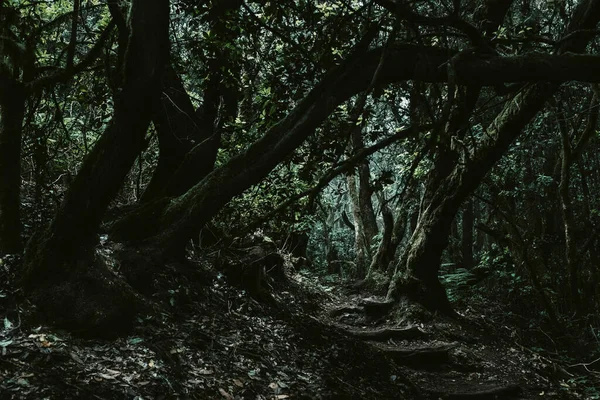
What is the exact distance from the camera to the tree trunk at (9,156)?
196 inches

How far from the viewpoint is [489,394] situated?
20.4 ft

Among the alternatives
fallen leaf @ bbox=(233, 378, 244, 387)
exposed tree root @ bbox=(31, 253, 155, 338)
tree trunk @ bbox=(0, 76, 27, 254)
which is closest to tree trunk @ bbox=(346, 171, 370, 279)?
fallen leaf @ bbox=(233, 378, 244, 387)

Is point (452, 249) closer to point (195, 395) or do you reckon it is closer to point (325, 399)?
point (325, 399)

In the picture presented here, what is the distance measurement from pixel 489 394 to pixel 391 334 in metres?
1.82

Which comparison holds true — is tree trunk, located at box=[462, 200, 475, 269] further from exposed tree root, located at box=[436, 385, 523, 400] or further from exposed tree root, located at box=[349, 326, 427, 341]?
exposed tree root, located at box=[436, 385, 523, 400]

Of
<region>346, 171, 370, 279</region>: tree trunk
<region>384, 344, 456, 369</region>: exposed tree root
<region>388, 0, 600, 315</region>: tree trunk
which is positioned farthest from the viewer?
<region>346, 171, 370, 279</region>: tree trunk

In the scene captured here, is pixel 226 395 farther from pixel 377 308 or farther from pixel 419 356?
pixel 377 308

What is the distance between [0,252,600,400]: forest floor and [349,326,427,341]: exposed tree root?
0.05ft

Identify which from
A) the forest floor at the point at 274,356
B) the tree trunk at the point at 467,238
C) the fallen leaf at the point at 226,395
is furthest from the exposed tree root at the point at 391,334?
the tree trunk at the point at 467,238

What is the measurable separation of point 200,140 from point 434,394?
15.3 ft

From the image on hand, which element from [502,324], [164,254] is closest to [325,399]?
[164,254]

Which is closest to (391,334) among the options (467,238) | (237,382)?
(237,382)

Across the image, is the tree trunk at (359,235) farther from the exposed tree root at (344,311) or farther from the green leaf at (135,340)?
the green leaf at (135,340)

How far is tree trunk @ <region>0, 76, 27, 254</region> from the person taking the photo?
4969 mm
